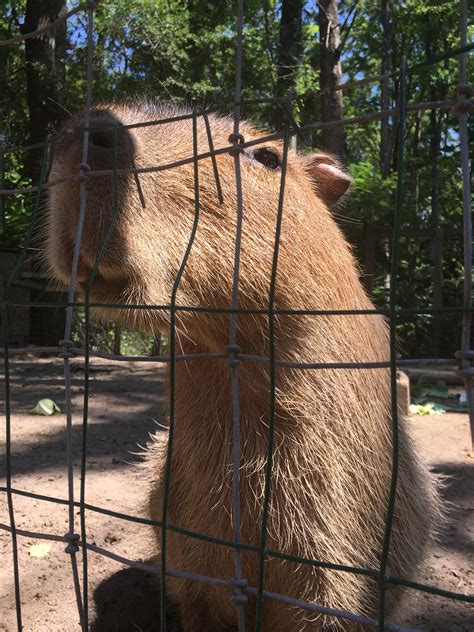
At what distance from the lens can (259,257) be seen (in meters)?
1.68

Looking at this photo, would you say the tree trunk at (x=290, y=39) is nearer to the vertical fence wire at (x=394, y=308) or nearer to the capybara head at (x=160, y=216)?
the capybara head at (x=160, y=216)

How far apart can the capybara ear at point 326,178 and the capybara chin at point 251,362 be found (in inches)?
15.0

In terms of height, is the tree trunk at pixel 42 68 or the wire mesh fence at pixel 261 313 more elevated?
the tree trunk at pixel 42 68

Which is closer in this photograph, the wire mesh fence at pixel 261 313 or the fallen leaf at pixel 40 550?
the wire mesh fence at pixel 261 313

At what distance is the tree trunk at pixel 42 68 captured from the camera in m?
9.29

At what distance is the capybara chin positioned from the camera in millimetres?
1529

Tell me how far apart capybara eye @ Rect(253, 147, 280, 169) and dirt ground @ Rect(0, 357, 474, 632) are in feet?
4.04

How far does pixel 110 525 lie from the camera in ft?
9.07

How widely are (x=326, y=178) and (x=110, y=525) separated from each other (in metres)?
1.84

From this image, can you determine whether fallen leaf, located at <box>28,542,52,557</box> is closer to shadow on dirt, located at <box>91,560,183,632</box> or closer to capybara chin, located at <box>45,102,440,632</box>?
shadow on dirt, located at <box>91,560,183,632</box>

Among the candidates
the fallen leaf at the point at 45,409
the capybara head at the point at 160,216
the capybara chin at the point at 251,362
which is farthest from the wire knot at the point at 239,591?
the fallen leaf at the point at 45,409

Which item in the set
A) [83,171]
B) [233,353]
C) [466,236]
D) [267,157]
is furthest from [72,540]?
[267,157]

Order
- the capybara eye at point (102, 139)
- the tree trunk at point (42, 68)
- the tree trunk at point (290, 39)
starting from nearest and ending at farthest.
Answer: the capybara eye at point (102, 139) → the tree trunk at point (290, 39) → the tree trunk at point (42, 68)

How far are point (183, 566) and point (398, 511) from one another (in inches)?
26.3
